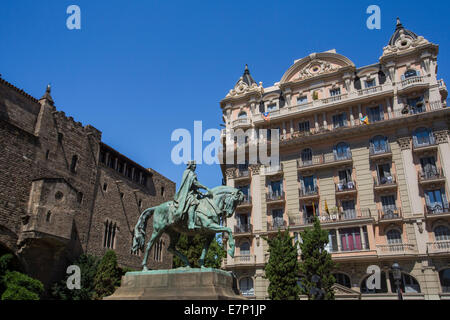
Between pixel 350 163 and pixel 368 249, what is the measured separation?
843 cm

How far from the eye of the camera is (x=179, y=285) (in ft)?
35.5

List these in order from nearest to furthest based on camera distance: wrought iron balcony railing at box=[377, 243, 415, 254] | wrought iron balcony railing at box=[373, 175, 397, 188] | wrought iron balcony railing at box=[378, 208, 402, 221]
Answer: wrought iron balcony railing at box=[377, 243, 415, 254] < wrought iron balcony railing at box=[378, 208, 402, 221] < wrought iron balcony railing at box=[373, 175, 397, 188]

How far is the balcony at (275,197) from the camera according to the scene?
37.0 meters

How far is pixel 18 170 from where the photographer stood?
29922mm

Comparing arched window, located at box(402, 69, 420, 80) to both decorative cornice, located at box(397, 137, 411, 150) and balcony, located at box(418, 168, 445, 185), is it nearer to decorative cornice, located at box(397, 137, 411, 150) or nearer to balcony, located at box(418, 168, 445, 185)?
decorative cornice, located at box(397, 137, 411, 150)

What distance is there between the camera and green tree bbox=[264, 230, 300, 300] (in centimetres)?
2792

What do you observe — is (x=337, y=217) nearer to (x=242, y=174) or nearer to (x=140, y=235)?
(x=242, y=174)

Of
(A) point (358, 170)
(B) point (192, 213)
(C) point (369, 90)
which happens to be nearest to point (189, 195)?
(B) point (192, 213)

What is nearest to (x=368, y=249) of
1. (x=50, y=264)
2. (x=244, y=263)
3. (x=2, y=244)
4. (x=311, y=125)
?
(x=244, y=263)

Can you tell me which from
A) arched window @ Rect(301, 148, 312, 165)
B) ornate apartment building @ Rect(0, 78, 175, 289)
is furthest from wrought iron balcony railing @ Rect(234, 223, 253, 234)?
ornate apartment building @ Rect(0, 78, 175, 289)

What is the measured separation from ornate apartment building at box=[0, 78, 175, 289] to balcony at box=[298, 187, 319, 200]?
791 inches

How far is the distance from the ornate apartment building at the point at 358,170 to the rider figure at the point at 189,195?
2282 centimetres
